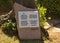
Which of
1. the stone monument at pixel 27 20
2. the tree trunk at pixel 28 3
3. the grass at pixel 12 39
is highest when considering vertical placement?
the tree trunk at pixel 28 3

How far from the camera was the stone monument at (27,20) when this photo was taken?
5984 millimetres

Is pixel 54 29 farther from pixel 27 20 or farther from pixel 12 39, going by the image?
pixel 12 39

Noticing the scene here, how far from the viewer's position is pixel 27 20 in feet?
19.8

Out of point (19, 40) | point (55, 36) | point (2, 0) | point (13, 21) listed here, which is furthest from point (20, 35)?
point (2, 0)

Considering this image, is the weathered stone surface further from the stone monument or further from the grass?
the stone monument

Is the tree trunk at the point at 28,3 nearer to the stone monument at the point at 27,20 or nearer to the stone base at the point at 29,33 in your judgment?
the stone monument at the point at 27,20

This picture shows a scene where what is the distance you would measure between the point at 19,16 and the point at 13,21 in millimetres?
568

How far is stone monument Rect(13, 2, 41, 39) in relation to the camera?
5.98 meters

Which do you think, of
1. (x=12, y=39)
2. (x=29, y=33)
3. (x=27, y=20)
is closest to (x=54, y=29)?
(x=29, y=33)

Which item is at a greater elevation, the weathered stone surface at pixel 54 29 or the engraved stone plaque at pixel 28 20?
the engraved stone plaque at pixel 28 20

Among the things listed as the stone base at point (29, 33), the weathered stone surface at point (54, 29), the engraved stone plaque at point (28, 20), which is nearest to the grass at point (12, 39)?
the stone base at point (29, 33)

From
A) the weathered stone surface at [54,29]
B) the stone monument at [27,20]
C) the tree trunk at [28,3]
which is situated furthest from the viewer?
the weathered stone surface at [54,29]

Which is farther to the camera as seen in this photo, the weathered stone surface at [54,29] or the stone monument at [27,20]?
the weathered stone surface at [54,29]

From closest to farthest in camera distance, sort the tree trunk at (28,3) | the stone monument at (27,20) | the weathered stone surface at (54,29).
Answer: the stone monument at (27,20) → the tree trunk at (28,3) → the weathered stone surface at (54,29)
